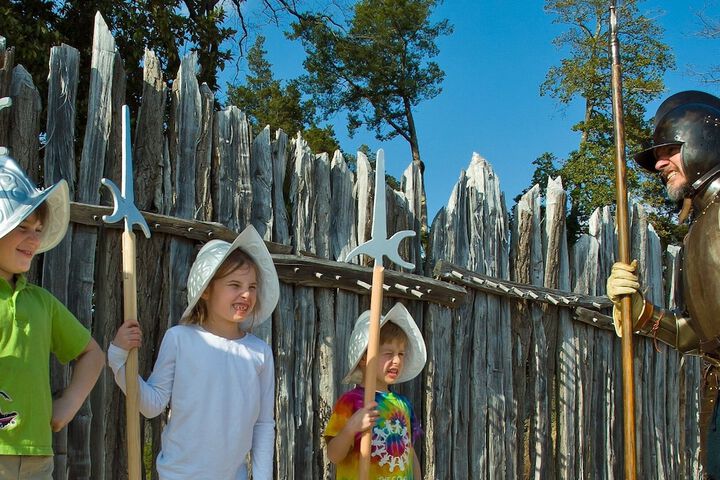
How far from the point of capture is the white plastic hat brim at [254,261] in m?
3.48

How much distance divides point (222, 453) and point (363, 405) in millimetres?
709

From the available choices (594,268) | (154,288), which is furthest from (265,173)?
(594,268)

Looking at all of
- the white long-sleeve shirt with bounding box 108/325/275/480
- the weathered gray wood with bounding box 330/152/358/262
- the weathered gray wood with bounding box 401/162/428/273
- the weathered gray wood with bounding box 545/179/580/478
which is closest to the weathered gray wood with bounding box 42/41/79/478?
the white long-sleeve shirt with bounding box 108/325/275/480

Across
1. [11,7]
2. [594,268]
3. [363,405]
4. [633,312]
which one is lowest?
[363,405]

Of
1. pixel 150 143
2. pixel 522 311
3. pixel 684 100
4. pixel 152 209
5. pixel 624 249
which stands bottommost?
pixel 522 311

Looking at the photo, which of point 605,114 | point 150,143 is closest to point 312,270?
point 150,143

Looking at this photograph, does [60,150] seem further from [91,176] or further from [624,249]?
[624,249]

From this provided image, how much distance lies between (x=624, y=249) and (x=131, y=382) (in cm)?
225

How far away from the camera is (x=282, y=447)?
4.30 m

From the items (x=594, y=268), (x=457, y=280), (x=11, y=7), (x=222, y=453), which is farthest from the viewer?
(x=11, y=7)

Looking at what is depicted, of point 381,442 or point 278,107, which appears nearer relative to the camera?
point 381,442

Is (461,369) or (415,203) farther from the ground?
(415,203)

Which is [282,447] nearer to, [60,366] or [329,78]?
[60,366]

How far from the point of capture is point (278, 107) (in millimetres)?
20922
